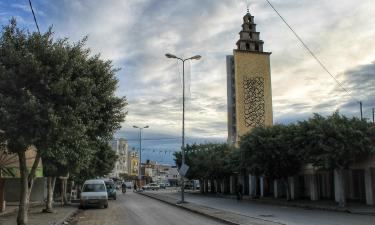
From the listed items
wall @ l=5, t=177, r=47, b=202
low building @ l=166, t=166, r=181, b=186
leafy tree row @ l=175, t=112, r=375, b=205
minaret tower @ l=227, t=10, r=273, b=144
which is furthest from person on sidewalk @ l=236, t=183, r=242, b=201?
low building @ l=166, t=166, r=181, b=186

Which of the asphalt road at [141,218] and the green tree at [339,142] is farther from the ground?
the green tree at [339,142]

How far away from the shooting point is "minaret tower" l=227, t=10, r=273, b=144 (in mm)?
94062

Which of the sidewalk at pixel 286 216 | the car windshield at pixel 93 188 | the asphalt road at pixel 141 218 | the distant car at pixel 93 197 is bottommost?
the asphalt road at pixel 141 218

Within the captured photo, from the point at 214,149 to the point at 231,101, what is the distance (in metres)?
62.7

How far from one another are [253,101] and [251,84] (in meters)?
3.26

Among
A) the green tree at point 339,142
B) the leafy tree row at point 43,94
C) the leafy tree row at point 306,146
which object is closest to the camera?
the leafy tree row at point 43,94

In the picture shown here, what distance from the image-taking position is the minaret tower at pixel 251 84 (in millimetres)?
94062

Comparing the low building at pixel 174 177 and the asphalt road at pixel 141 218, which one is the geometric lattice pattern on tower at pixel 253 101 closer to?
the low building at pixel 174 177

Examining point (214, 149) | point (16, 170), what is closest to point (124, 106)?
point (16, 170)

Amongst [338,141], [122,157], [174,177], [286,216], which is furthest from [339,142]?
[122,157]

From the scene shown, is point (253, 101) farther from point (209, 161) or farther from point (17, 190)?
point (17, 190)

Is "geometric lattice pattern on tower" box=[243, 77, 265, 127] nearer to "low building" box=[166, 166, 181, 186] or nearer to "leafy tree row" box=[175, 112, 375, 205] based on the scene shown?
"low building" box=[166, 166, 181, 186]

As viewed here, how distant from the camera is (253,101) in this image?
94625 mm

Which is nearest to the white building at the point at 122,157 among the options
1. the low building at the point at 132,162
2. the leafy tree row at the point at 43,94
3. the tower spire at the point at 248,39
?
the low building at the point at 132,162
